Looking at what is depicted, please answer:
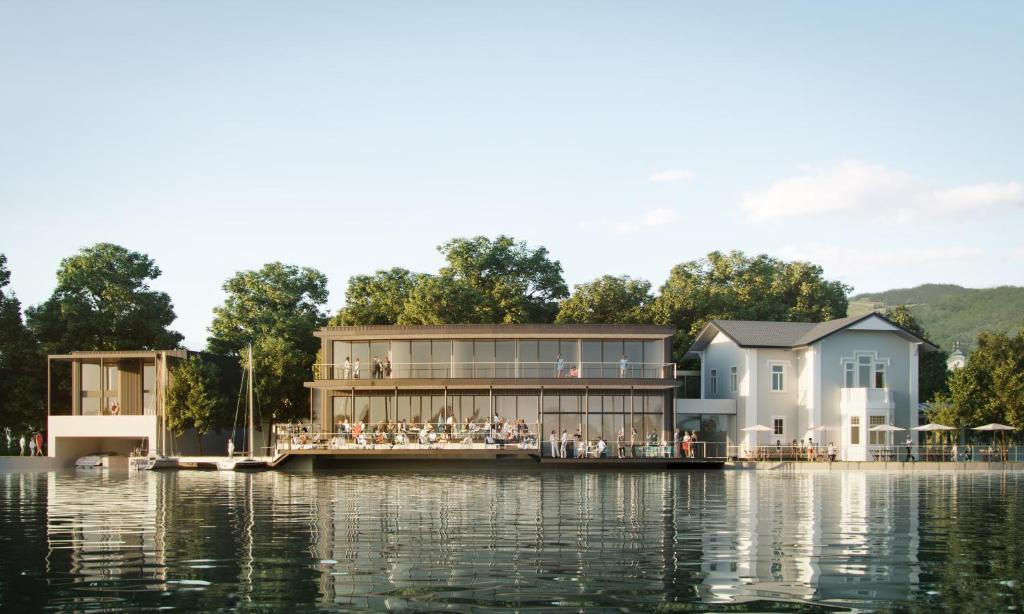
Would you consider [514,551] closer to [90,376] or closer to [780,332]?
[780,332]

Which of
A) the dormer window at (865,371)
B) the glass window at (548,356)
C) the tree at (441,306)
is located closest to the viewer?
the glass window at (548,356)

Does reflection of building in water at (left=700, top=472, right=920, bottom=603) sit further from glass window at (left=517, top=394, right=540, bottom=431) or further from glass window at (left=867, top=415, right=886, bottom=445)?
glass window at (left=867, top=415, right=886, bottom=445)

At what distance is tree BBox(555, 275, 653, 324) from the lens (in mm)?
76250

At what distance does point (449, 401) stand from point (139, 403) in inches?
792

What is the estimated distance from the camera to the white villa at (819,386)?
62688mm

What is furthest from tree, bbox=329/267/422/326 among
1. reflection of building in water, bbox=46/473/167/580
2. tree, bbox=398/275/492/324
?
reflection of building in water, bbox=46/473/167/580

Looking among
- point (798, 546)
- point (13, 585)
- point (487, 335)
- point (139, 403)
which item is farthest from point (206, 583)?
point (139, 403)

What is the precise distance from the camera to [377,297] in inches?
3095

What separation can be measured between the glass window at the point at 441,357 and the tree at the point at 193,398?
12.9 m

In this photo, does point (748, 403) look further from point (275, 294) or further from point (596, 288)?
Answer: point (275, 294)

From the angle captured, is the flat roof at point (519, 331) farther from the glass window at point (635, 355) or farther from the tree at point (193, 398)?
the tree at point (193, 398)

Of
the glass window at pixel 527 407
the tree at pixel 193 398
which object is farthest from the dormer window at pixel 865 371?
the tree at pixel 193 398

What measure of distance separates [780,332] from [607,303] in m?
14.6

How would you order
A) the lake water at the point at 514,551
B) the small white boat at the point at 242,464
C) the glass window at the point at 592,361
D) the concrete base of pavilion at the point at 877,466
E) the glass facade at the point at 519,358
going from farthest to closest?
the glass facade at the point at 519,358 < the glass window at the point at 592,361 < the small white boat at the point at 242,464 < the concrete base of pavilion at the point at 877,466 < the lake water at the point at 514,551
